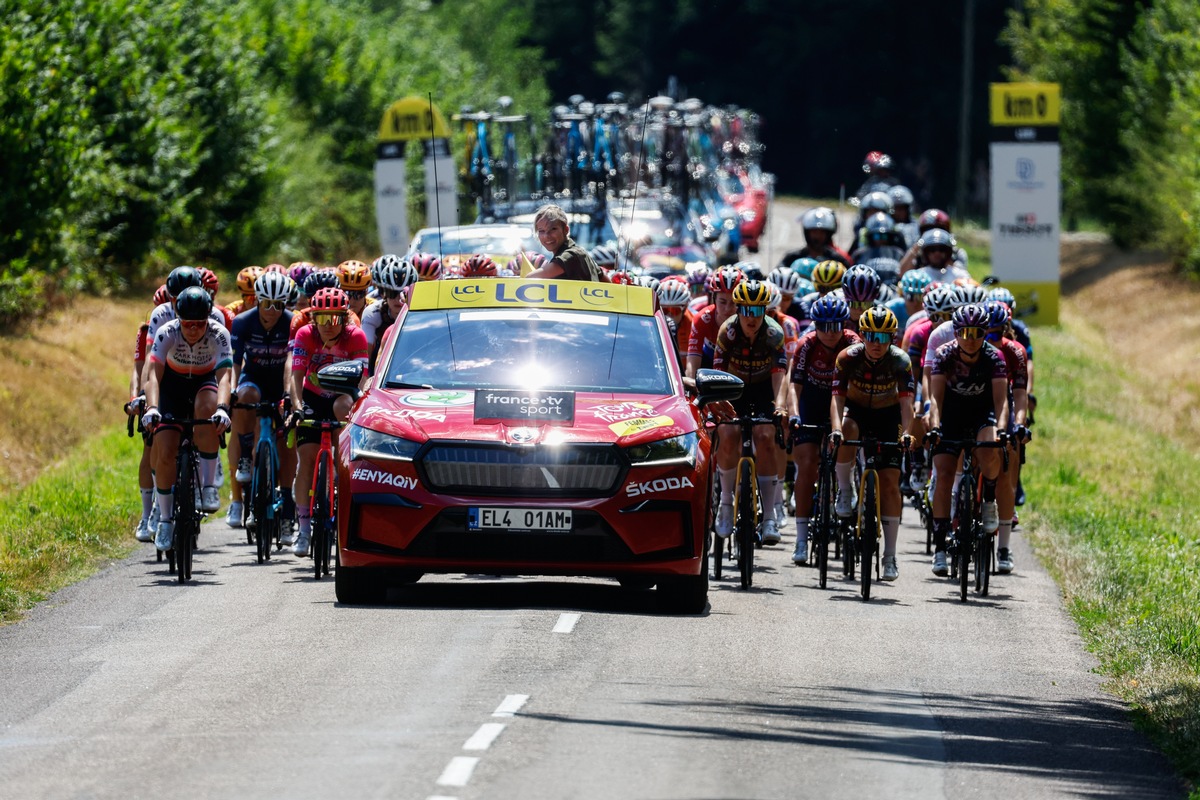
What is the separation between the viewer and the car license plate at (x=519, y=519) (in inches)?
470

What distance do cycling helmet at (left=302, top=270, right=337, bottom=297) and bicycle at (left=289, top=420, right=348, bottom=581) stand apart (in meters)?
1.92

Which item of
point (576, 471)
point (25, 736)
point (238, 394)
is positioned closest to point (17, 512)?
point (238, 394)

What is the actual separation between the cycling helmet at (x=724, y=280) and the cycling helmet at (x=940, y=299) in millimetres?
1398

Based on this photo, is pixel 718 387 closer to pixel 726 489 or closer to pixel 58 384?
pixel 726 489

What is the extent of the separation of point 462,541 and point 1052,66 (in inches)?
2176

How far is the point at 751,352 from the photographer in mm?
15695

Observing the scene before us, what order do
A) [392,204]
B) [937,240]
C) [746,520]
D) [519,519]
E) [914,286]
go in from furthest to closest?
[392,204], [937,240], [914,286], [746,520], [519,519]

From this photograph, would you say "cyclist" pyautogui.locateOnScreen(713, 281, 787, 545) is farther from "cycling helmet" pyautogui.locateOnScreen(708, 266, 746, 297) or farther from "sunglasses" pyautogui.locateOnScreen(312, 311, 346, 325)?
"sunglasses" pyautogui.locateOnScreen(312, 311, 346, 325)

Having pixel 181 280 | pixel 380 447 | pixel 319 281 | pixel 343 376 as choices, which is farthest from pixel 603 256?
pixel 380 447

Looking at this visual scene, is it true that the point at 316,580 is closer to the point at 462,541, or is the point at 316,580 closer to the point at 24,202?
the point at 462,541

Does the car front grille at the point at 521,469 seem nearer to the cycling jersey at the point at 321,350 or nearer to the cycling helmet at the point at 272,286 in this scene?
the cycling jersey at the point at 321,350

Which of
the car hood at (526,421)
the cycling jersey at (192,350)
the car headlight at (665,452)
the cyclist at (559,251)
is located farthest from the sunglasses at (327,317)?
the car headlight at (665,452)

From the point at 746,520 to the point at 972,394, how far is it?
178cm

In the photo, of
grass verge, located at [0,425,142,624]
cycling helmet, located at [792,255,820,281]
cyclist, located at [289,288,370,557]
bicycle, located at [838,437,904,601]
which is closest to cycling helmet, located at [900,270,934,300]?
cycling helmet, located at [792,255,820,281]
